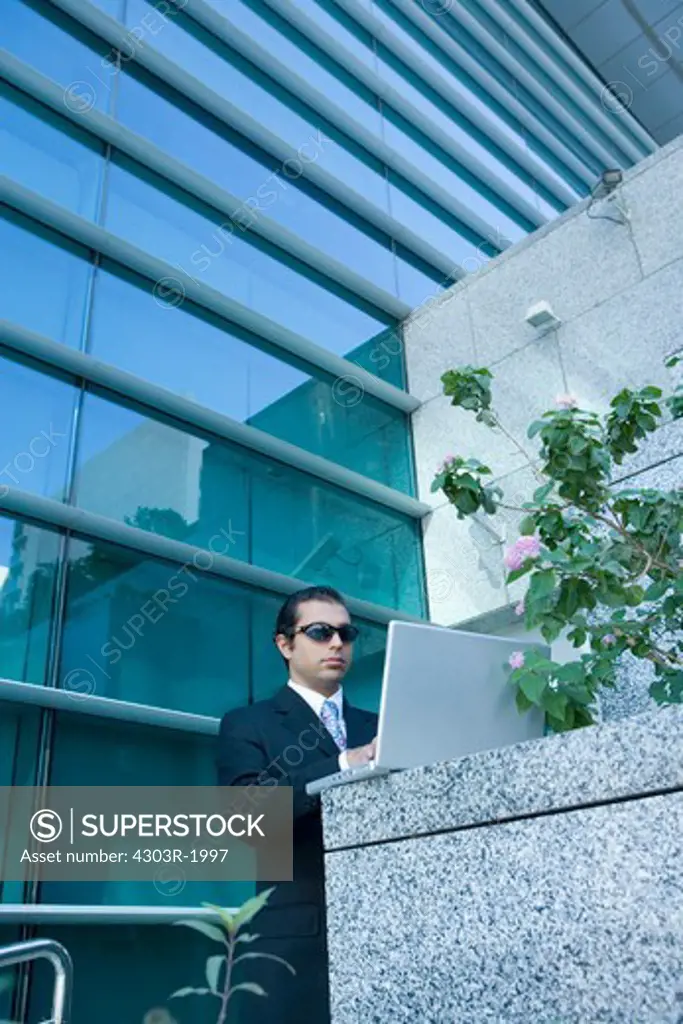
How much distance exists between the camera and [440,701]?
228 centimetres

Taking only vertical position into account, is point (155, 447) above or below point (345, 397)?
below

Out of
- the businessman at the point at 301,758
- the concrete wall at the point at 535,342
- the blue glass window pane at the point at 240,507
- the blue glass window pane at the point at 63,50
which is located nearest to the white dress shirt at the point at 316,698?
the businessman at the point at 301,758

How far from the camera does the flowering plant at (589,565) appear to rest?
7.87 ft

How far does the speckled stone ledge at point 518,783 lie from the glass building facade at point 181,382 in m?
2.79

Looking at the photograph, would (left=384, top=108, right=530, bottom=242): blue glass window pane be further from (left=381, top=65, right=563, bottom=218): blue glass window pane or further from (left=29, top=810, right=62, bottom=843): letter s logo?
(left=29, top=810, right=62, bottom=843): letter s logo

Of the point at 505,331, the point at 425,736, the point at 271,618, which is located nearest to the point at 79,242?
the point at 271,618

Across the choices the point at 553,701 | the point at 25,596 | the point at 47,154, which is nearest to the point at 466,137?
the point at 47,154

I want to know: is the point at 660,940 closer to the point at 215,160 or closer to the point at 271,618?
the point at 271,618

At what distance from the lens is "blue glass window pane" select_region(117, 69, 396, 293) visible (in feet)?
22.2

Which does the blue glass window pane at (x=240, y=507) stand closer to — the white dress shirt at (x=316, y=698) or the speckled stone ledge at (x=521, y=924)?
the white dress shirt at (x=316, y=698)

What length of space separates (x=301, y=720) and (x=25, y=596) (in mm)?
1940

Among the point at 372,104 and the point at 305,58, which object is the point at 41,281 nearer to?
the point at 305,58

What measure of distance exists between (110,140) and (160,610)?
10.5 feet

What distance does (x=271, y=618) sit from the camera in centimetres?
595
